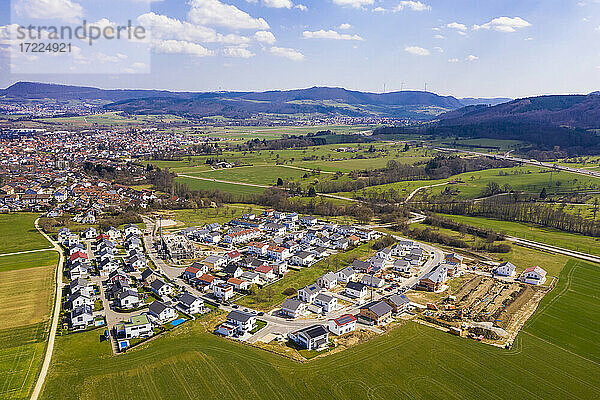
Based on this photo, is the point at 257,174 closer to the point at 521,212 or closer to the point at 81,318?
the point at 521,212

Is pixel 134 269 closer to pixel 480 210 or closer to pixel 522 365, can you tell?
pixel 522 365

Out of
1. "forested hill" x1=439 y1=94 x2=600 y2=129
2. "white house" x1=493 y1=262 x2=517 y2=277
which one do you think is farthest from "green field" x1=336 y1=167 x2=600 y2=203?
"forested hill" x1=439 y1=94 x2=600 y2=129

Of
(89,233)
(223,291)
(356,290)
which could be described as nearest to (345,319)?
(356,290)

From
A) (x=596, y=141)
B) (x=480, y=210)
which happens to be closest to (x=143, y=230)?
(x=480, y=210)

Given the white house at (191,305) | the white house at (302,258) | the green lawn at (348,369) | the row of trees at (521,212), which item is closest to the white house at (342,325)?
the green lawn at (348,369)

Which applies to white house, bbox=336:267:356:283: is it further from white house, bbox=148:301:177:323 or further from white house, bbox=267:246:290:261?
white house, bbox=148:301:177:323

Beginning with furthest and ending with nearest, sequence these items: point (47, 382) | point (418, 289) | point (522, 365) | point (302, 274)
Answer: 1. point (302, 274)
2. point (418, 289)
3. point (522, 365)
4. point (47, 382)
